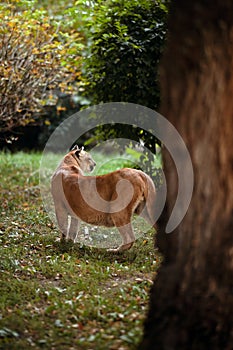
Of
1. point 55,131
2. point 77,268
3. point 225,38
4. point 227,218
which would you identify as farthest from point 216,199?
point 55,131

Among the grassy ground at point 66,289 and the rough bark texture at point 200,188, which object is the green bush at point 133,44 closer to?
the grassy ground at point 66,289

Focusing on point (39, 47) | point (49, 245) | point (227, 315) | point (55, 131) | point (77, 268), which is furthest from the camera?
point (55, 131)

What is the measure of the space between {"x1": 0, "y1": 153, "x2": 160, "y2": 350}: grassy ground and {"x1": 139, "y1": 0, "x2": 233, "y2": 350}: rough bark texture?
0.60 m

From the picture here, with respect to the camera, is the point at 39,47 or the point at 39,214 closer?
the point at 39,214

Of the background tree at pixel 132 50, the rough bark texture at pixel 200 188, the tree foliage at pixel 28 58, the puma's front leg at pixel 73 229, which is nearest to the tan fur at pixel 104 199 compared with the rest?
the puma's front leg at pixel 73 229

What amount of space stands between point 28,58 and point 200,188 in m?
8.08

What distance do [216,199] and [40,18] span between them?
342 inches

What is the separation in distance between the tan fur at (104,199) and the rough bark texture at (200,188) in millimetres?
2883

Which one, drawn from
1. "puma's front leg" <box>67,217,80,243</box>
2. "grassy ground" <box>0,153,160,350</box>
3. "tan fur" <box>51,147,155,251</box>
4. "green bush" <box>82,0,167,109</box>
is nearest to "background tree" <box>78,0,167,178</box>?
"green bush" <box>82,0,167,109</box>

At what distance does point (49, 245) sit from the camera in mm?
7434

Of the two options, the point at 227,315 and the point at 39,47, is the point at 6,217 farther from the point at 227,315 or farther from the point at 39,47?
the point at 227,315

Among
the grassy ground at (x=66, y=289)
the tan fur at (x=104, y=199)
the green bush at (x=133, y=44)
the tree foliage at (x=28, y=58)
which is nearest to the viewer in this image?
the grassy ground at (x=66, y=289)

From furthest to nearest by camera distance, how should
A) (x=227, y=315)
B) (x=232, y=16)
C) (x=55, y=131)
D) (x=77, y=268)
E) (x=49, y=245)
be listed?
(x=55, y=131) < (x=49, y=245) < (x=77, y=268) < (x=227, y=315) < (x=232, y=16)

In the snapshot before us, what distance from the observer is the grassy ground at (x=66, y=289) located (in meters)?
4.54
